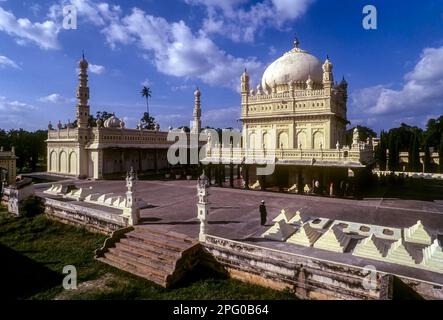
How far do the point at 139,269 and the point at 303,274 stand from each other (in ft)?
20.8

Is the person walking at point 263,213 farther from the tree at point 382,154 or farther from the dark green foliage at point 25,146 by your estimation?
the dark green foliage at point 25,146

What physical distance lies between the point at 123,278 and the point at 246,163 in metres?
15.0

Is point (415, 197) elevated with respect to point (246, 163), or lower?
lower

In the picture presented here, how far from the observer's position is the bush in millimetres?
20156

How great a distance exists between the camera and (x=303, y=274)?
30.7 ft

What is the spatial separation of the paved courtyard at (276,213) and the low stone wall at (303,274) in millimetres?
892

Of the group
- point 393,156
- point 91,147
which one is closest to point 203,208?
point 91,147

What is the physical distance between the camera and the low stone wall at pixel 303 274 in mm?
8055

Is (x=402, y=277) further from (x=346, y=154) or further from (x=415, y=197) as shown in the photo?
(x=415, y=197)

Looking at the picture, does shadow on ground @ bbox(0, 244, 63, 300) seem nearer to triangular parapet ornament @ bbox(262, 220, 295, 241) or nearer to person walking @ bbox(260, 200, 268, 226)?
triangular parapet ornament @ bbox(262, 220, 295, 241)

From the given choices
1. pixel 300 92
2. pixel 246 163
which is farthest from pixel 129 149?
pixel 300 92
